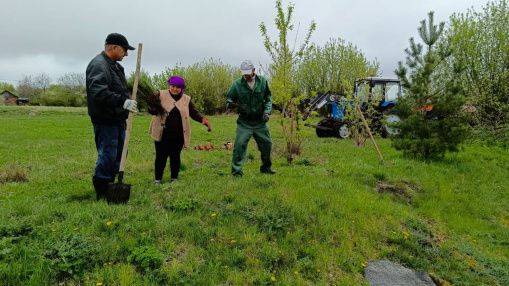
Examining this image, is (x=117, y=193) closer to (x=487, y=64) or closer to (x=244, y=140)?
(x=244, y=140)

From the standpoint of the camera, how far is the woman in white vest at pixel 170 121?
6867mm

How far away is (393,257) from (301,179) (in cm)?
243

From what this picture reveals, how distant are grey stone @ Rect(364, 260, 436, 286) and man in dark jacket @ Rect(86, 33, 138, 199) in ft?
11.7

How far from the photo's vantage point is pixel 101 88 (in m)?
5.36

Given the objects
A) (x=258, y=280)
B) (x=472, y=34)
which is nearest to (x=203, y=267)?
(x=258, y=280)

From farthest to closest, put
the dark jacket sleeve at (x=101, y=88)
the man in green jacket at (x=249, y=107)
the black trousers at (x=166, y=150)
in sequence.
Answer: the man in green jacket at (x=249, y=107) → the black trousers at (x=166, y=150) → the dark jacket sleeve at (x=101, y=88)

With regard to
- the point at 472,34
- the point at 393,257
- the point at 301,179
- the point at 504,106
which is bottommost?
the point at 393,257

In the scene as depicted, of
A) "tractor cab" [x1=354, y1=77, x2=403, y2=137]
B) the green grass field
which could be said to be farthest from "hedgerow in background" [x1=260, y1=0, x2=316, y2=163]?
"tractor cab" [x1=354, y1=77, x2=403, y2=137]

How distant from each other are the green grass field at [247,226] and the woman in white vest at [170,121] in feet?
1.93

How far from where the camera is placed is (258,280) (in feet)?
14.9

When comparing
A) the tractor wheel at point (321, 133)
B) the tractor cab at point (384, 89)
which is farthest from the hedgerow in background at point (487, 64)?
the tractor wheel at point (321, 133)

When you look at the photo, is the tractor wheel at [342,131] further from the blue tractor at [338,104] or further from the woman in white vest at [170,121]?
the woman in white vest at [170,121]

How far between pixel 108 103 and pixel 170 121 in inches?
59.3

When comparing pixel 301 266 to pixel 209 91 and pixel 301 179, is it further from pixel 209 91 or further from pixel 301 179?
pixel 209 91
